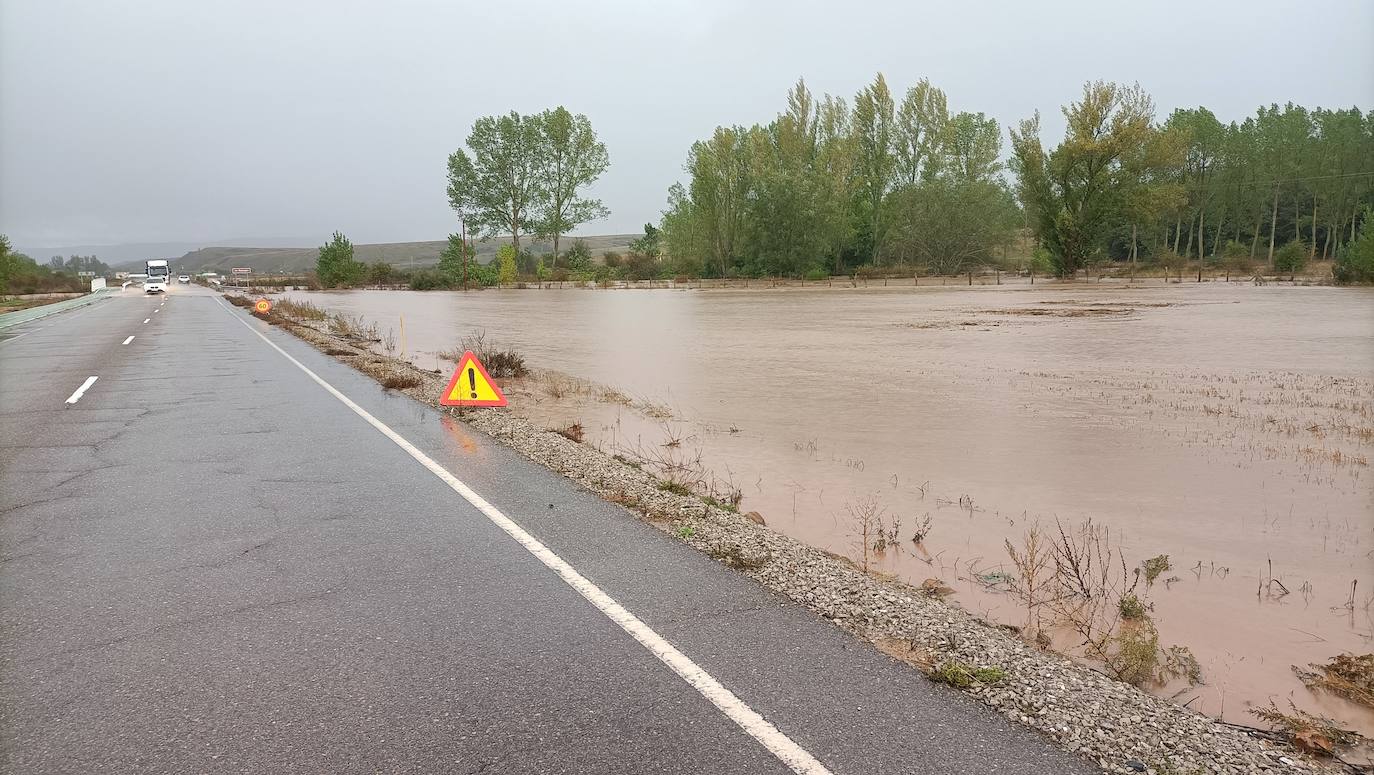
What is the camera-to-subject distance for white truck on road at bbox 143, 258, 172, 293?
73625 mm

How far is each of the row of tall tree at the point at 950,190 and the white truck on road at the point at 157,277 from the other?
176 feet

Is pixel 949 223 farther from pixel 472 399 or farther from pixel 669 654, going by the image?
pixel 669 654

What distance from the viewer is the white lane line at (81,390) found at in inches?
457

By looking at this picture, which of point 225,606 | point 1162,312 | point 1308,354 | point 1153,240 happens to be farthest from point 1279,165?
point 225,606

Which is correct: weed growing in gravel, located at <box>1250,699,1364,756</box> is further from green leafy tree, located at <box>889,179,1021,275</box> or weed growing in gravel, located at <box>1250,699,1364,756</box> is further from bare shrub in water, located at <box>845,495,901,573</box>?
green leafy tree, located at <box>889,179,1021,275</box>

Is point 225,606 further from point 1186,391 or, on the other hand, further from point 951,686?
point 1186,391

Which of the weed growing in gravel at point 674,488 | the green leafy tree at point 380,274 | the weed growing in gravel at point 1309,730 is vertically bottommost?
the weed growing in gravel at point 1309,730

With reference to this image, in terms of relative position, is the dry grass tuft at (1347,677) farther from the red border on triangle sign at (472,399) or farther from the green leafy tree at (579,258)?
the green leafy tree at (579,258)

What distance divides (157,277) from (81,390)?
81233 mm

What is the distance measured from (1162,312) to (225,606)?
4012 centimetres

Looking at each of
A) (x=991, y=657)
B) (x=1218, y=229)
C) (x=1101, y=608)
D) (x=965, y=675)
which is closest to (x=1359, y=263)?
(x=1218, y=229)

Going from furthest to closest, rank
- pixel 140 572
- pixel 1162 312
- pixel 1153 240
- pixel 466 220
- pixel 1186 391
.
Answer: pixel 466 220, pixel 1153 240, pixel 1162 312, pixel 1186 391, pixel 140 572

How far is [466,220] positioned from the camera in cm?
9300

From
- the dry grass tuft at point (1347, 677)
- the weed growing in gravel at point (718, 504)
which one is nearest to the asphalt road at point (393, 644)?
the weed growing in gravel at point (718, 504)
